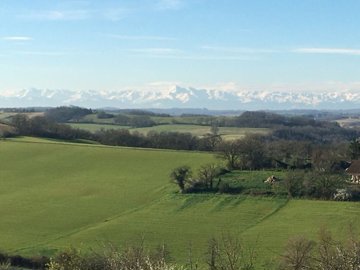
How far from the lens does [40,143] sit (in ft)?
239

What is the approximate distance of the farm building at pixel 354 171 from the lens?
190 feet

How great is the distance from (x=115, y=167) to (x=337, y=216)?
88.1ft

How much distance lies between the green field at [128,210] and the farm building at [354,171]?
9945 mm

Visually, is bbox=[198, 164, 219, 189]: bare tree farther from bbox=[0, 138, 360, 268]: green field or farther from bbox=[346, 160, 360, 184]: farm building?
bbox=[346, 160, 360, 184]: farm building

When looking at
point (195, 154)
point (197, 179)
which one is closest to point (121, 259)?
point (197, 179)

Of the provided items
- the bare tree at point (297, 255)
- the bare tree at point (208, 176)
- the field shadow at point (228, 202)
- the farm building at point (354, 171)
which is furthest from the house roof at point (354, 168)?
the bare tree at point (297, 255)

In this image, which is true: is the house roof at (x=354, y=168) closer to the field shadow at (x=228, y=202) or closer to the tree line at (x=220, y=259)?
the field shadow at (x=228, y=202)

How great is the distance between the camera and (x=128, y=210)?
47.1 m

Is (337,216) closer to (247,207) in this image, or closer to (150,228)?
(247,207)

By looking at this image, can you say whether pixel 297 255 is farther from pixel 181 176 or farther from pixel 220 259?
pixel 181 176

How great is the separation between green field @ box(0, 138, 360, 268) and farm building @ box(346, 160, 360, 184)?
9945 mm

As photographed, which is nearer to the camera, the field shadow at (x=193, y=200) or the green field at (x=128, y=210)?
the green field at (x=128, y=210)

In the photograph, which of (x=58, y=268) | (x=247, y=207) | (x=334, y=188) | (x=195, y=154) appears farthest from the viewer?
(x=195, y=154)

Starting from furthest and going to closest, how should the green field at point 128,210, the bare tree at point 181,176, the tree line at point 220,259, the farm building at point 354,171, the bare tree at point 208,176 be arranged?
the farm building at point 354,171 < the bare tree at point 208,176 < the bare tree at point 181,176 < the green field at point 128,210 < the tree line at point 220,259
